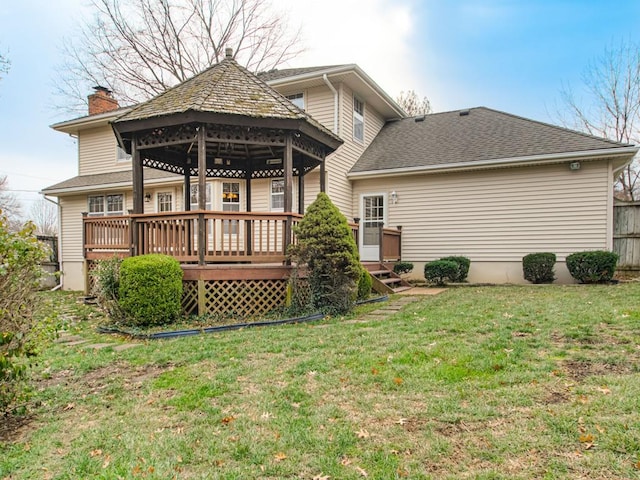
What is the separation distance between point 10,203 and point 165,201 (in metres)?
23.0

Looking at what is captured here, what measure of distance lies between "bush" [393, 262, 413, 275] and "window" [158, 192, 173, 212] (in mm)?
8122

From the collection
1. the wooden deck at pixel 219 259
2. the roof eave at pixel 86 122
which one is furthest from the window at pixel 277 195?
the roof eave at pixel 86 122

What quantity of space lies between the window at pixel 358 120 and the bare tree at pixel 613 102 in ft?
45.5

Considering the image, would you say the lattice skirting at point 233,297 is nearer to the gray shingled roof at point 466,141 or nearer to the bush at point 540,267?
the gray shingled roof at point 466,141

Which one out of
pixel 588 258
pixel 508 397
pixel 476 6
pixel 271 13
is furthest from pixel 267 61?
pixel 508 397

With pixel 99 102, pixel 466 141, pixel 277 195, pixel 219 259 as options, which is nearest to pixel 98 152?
pixel 99 102

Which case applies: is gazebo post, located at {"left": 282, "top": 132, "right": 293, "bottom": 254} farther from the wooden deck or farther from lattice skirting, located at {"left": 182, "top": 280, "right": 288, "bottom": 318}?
lattice skirting, located at {"left": 182, "top": 280, "right": 288, "bottom": 318}

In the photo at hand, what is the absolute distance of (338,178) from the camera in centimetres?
1188

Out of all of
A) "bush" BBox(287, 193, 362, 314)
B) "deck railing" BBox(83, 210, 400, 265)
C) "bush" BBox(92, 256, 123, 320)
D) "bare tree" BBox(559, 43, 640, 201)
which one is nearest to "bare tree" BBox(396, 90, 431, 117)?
"bare tree" BBox(559, 43, 640, 201)

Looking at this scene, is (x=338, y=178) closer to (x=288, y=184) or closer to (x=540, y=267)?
(x=288, y=184)

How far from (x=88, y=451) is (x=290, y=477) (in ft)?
4.47

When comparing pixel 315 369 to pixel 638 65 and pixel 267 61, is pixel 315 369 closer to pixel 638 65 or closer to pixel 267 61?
pixel 267 61

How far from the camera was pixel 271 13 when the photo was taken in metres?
20.0

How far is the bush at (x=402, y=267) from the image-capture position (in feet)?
38.1
